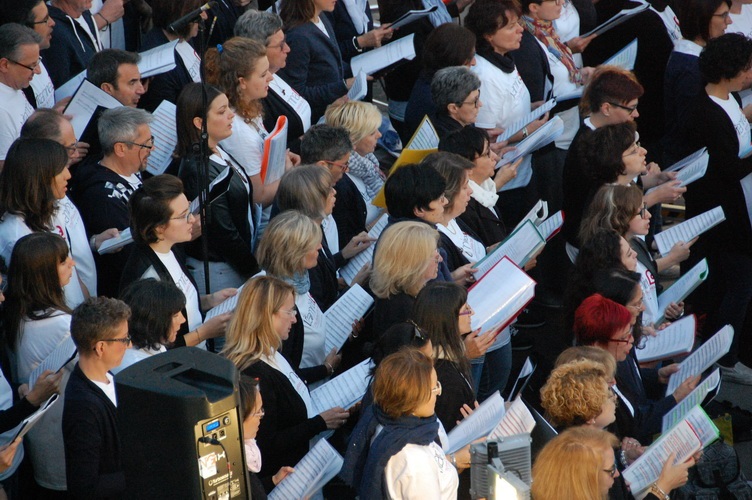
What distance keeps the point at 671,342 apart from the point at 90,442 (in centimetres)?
288

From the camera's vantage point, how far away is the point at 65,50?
6594 mm

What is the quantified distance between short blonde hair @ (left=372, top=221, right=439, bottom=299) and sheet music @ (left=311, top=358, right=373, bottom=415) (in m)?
0.45

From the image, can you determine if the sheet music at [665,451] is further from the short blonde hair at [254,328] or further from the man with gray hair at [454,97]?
the man with gray hair at [454,97]

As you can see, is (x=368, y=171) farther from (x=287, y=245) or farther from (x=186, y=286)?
(x=186, y=286)

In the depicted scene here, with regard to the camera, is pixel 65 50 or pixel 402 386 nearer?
pixel 402 386

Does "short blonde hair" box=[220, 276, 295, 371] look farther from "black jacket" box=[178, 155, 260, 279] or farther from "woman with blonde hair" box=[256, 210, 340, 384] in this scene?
"black jacket" box=[178, 155, 260, 279]

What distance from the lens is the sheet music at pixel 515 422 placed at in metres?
3.73

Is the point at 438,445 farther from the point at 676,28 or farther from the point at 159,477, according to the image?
the point at 676,28

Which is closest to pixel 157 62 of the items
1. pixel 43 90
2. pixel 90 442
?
pixel 43 90

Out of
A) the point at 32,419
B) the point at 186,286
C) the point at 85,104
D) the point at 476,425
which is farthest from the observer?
the point at 85,104

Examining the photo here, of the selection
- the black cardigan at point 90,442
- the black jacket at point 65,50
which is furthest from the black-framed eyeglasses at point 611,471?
the black jacket at point 65,50

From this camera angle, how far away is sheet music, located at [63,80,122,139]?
17.9 feet

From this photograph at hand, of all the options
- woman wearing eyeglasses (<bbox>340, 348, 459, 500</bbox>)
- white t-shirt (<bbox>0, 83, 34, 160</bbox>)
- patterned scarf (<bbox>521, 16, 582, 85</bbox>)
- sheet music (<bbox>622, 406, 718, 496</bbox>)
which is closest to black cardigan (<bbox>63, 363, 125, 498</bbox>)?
woman wearing eyeglasses (<bbox>340, 348, 459, 500</bbox>)

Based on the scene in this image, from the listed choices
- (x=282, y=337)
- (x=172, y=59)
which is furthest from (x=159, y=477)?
(x=172, y=59)
